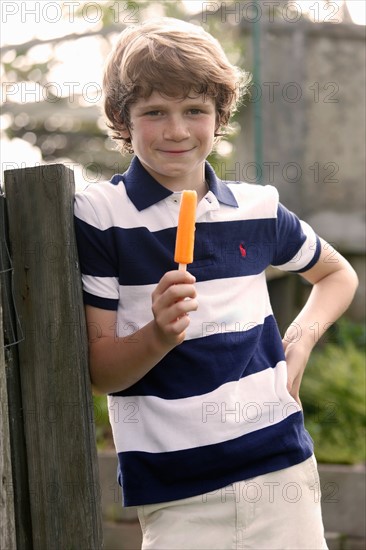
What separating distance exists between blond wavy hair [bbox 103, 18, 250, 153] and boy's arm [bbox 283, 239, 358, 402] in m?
0.57

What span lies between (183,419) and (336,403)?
122 inches

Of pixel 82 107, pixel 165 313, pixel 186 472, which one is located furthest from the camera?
pixel 82 107

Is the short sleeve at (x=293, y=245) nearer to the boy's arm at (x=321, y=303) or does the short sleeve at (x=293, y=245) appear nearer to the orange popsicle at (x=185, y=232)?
the boy's arm at (x=321, y=303)

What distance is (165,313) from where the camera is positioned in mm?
2082

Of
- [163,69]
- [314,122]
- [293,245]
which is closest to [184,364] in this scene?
[293,245]

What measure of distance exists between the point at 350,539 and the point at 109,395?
2407 mm

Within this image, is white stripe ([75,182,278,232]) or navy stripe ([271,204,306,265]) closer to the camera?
white stripe ([75,182,278,232])

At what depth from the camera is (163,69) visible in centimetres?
230

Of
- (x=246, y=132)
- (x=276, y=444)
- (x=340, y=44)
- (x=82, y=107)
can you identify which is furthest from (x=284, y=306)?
(x=276, y=444)

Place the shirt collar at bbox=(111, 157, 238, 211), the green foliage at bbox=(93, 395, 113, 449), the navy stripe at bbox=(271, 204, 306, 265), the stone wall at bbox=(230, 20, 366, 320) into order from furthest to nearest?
the stone wall at bbox=(230, 20, 366, 320) → the green foliage at bbox=(93, 395, 113, 449) → the navy stripe at bbox=(271, 204, 306, 265) → the shirt collar at bbox=(111, 157, 238, 211)

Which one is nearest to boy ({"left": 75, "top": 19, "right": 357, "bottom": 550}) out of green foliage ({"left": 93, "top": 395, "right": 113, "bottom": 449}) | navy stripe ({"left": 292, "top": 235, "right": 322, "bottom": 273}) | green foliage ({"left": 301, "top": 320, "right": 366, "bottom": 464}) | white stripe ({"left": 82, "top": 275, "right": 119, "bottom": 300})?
white stripe ({"left": 82, "top": 275, "right": 119, "bottom": 300})

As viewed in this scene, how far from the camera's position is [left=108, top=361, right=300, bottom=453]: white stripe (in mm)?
2268

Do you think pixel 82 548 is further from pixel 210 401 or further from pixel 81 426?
pixel 210 401

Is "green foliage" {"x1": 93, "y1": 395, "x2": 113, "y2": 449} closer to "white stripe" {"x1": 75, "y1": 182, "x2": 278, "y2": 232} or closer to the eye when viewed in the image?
"white stripe" {"x1": 75, "y1": 182, "x2": 278, "y2": 232}
